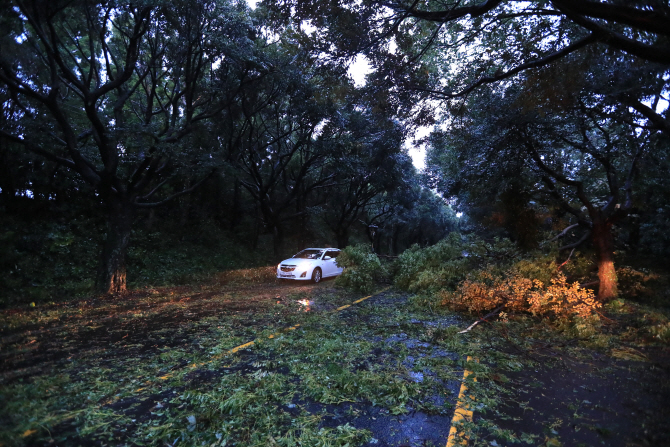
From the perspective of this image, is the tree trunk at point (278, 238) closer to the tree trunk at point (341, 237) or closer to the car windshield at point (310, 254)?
the car windshield at point (310, 254)

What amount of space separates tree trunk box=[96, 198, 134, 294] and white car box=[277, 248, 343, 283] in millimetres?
5612

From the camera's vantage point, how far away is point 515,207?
37.1 feet

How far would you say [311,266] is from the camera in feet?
48.2

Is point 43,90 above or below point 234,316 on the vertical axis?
above

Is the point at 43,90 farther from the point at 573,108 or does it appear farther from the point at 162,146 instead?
the point at 573,108

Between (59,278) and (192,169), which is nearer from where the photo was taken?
(59,278)

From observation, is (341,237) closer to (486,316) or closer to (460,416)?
(486,316)

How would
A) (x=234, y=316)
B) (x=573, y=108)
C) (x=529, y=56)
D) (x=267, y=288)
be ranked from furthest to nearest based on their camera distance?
1. (x=267, y=288)
2. (x=573, y=108)
3. (x=234, y=316)
4. (x=529, y=56)

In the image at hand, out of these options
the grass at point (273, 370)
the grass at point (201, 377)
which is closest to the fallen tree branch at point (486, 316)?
the grass at point (273, 370)

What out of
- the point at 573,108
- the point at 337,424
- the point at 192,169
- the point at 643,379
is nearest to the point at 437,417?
the point at 337,424

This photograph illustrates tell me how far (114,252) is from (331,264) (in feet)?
27.2

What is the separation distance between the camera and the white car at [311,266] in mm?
14414

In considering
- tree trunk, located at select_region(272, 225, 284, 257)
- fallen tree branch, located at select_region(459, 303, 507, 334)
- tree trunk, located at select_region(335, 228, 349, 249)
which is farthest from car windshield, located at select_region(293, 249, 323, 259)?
tree trunk, located at select_region(335, 228, 349, 249)

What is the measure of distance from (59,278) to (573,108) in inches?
651
